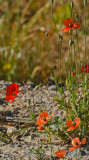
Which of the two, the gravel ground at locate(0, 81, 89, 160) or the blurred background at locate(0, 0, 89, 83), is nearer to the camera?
the gravel ground at locate(0, 81, 89, 160)

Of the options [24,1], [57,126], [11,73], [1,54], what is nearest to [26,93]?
[57,126]

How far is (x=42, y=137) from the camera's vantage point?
6.48 ft

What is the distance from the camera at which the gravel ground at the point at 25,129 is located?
180 centimetres

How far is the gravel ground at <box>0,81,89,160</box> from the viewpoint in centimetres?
180

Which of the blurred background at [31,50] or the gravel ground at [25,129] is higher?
the blurred background at [31,50]

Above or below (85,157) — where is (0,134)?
above

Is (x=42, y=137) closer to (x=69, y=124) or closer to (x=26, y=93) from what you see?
(x=69, y=124)

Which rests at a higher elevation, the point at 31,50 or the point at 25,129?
the point at 31,50

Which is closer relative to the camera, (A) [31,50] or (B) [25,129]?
(B) [25,129]

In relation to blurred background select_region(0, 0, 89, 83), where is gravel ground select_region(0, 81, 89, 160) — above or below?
below

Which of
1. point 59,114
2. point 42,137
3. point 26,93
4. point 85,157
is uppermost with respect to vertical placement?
point 26,93

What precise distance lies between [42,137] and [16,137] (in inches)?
7.3

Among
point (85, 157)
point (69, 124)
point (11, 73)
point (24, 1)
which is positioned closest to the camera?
point (69, 124)

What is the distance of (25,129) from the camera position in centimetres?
199
